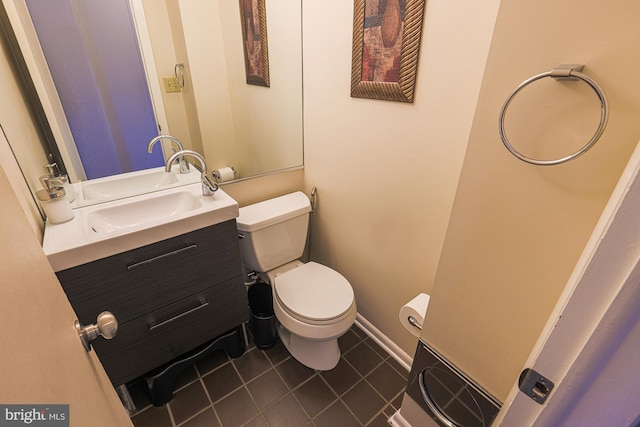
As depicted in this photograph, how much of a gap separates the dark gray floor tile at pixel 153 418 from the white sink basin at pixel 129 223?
847 millimetres

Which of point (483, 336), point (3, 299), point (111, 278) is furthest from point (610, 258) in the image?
point (111, 278)

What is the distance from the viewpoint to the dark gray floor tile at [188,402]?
4.39 ft

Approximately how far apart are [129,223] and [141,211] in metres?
0.07

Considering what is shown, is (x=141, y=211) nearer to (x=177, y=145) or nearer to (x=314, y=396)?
(x=177, y=145)

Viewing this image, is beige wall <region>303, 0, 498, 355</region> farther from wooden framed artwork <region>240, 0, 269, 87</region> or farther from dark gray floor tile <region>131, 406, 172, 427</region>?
dark gray floor tile <region>131, 406, 172, 427</region>

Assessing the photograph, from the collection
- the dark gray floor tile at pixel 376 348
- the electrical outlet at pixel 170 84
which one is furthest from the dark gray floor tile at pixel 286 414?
the electrical outlet at pixel 170 84

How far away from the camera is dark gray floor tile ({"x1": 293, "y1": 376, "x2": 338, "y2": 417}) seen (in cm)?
137

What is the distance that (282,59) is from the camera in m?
1.59

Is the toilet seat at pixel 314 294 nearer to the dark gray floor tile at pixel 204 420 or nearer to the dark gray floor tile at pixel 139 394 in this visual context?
the dark gray floor tile at pixel 204 420

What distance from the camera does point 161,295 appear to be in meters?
1.19

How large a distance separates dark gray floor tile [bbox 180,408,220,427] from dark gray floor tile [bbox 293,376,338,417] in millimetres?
376

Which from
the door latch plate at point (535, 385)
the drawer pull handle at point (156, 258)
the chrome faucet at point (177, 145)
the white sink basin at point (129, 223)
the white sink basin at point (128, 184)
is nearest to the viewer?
the door latch plate at point (535, 385)

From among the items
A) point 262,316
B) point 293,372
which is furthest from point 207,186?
point 293,372

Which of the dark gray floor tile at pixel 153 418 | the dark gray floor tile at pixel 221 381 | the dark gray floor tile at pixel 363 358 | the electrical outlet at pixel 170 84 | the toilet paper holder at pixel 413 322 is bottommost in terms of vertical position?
the dark gray floor tile at pixel 153 418
